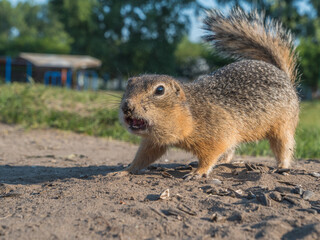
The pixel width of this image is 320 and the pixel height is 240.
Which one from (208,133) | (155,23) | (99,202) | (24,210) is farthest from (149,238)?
(155,23)

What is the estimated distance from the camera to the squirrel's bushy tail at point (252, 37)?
5.38 metres

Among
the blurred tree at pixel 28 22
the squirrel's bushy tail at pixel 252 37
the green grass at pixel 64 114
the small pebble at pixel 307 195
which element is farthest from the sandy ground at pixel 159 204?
the blurred tree at pixel 28 22

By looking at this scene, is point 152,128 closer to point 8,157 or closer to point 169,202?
point 169,202

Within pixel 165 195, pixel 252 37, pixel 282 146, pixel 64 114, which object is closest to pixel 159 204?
pixel 165 195

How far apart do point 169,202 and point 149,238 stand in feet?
2.16

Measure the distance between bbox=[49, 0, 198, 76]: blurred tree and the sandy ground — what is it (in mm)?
32244

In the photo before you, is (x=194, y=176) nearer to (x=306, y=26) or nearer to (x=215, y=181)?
(x=215, y=181)

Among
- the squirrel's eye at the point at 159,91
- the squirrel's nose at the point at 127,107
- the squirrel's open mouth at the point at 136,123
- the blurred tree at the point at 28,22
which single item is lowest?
the squirrel's open mouth at the point at 136,123

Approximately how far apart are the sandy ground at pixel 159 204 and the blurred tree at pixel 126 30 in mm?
32244

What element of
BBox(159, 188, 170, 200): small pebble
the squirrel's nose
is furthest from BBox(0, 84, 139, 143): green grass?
BBox(159, 188, 170, 200): small pebble

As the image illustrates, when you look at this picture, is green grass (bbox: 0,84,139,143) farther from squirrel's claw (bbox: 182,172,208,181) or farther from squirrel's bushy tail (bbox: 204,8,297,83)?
squirrel's claw (bbox: 182,172,208,181)

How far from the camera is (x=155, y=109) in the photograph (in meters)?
3.55

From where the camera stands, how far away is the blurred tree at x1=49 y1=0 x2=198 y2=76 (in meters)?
36.6

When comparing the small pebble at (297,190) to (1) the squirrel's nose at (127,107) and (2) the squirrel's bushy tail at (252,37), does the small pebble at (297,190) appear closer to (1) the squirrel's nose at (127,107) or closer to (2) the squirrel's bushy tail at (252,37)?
(1) the squirrel's nose at (127,107)
